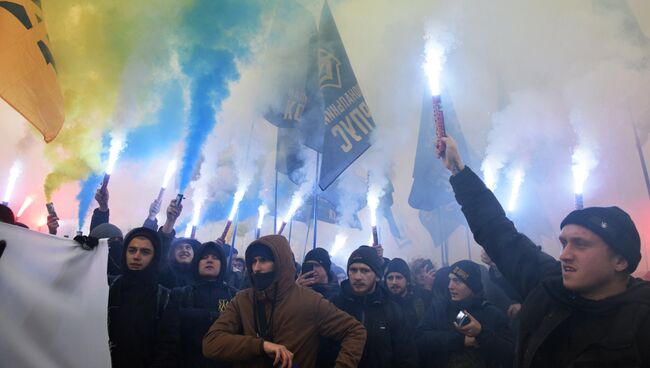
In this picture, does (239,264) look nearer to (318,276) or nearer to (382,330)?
(318,276)

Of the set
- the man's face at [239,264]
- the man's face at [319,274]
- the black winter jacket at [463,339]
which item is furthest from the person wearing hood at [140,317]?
the man's face at [239,264]

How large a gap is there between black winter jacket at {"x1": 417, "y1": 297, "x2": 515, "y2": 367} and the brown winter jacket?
1.13m

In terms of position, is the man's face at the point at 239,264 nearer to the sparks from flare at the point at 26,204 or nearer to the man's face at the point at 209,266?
the man's face at the point at 209,266

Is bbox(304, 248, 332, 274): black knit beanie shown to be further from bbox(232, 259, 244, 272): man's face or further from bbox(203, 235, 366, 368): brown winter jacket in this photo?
bbox(232, 259, 244, 272): man's face

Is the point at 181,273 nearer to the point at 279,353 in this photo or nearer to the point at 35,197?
the point at 279,353

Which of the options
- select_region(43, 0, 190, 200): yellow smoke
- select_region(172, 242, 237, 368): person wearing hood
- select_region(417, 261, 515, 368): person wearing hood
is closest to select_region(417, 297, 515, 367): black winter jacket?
select_region(417, 261, 515, 368): person wearing hood

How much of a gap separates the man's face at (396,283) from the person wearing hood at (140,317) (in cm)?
261

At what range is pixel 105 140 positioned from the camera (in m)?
7.34

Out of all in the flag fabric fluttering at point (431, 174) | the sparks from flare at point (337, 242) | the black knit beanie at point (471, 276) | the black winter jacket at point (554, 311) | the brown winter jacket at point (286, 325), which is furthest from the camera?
the sparks from flare at point (337, 242)

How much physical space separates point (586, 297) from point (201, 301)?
320 centimetres

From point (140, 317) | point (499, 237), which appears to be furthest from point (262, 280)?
point (499, 237)

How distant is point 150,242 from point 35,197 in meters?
7.46

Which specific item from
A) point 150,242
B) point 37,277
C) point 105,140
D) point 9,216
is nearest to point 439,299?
point 150,242

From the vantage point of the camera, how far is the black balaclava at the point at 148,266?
3.23 metres
